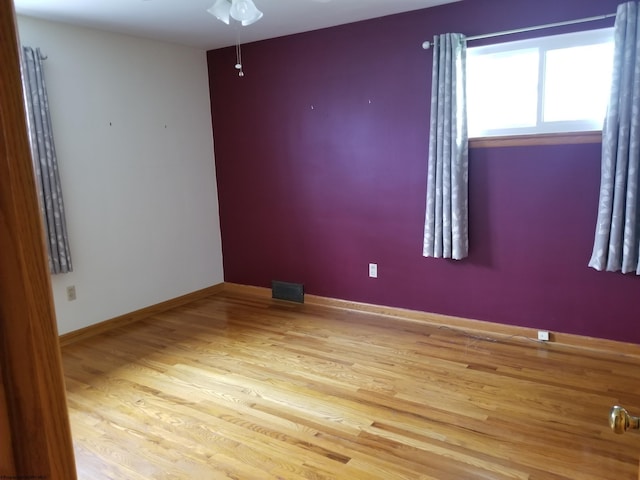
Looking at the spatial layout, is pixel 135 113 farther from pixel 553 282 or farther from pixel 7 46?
pixel 7 46

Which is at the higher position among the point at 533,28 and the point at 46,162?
the point at 533,28

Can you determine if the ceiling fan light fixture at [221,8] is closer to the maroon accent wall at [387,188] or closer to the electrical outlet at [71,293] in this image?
the maroon accent wall at [387,188]

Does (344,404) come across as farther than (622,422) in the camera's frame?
Yes

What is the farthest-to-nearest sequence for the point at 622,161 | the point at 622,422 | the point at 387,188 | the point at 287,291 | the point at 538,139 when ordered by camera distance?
the point at 287,291, the point at 387,188, the point at 538,139, the point at 622,161, the point at 622,422

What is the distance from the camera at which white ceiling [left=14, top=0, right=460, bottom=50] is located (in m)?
3.07

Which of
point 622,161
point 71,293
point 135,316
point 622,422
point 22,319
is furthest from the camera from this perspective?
point 135,316

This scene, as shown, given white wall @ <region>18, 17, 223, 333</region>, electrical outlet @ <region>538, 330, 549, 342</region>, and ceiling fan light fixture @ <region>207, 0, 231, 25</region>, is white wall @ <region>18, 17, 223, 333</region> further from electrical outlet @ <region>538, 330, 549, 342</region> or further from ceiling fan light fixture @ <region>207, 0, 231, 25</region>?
electrical outlet @ <region>538, 330, 549, 342</region>

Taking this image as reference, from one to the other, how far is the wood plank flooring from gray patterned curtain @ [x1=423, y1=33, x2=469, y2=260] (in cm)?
78

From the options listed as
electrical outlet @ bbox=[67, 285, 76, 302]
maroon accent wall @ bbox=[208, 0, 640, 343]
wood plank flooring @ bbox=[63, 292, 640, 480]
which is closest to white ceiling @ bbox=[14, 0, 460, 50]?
maroon accent wall @ bbox=[208, 0, 640, 343]

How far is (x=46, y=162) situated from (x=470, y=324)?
3275 millimetres

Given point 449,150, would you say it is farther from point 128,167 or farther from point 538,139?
point 128,167

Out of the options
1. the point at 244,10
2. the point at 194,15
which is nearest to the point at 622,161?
the point at 244,10

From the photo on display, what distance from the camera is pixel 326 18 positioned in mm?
3600

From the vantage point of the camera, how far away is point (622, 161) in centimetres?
280
